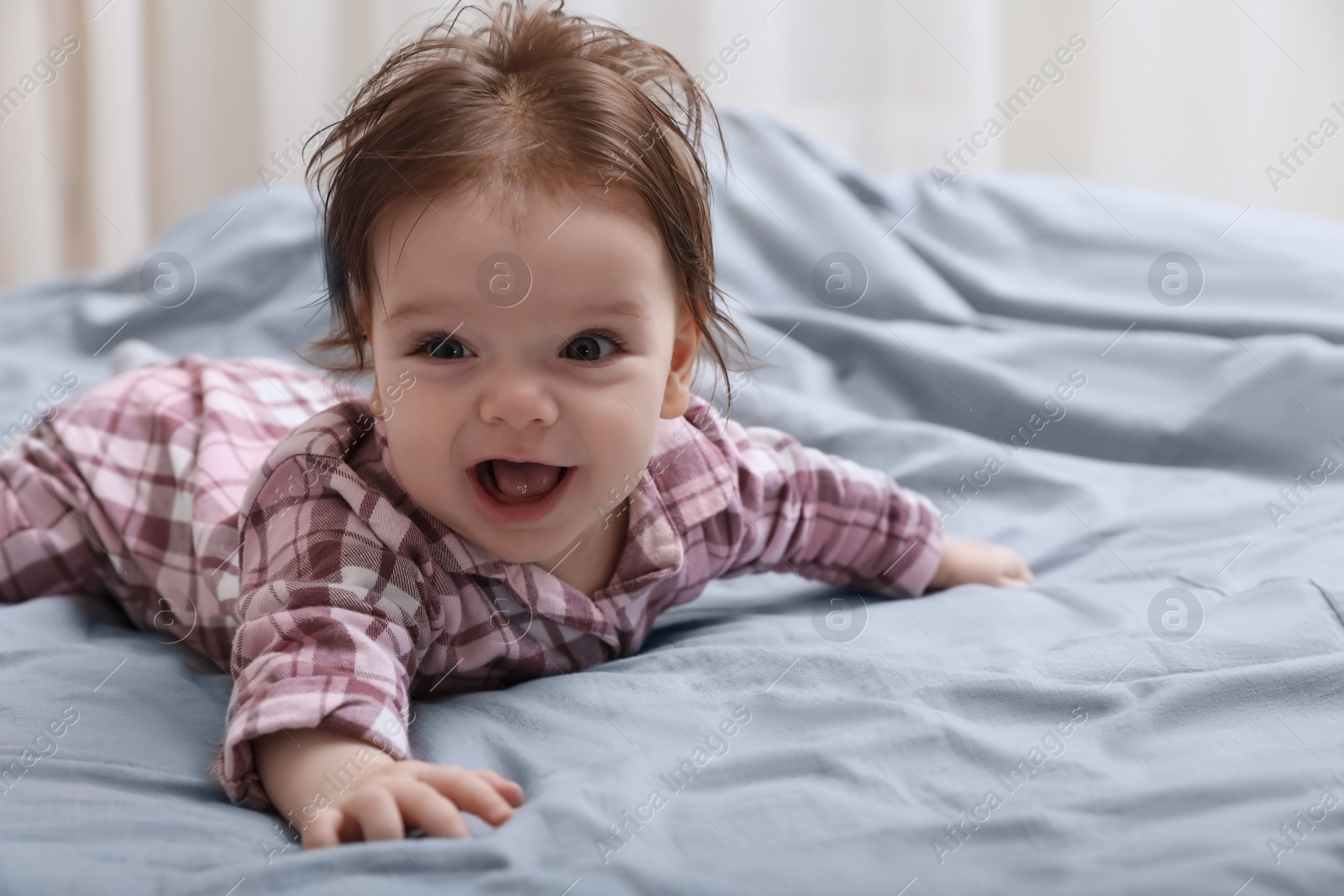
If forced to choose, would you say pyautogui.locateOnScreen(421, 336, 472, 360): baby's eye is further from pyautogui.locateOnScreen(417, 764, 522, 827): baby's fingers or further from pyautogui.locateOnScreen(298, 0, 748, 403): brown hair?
pyautogui.locateOnScreen(417, 764, 522, 827): baby's fingers

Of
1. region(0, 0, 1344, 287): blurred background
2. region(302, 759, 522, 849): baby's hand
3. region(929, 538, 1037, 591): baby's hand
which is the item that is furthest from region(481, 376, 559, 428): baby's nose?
region(0, 0, 1344, 287): blurred background

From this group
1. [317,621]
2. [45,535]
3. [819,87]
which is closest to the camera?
[317,621]

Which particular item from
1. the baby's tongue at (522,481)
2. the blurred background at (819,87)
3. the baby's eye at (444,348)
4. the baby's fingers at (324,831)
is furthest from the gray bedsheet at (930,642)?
the blurred background at (819,87)

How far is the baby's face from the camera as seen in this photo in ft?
2.63

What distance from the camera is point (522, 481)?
0.87m

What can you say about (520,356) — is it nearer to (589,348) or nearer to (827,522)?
(589,348)

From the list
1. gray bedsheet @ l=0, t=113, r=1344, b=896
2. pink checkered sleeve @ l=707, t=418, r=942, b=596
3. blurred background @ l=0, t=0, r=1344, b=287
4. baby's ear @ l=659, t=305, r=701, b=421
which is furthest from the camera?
blurred background @ l=0, t=0, r=1344, b=287

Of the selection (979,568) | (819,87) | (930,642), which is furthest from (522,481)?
(819,87)

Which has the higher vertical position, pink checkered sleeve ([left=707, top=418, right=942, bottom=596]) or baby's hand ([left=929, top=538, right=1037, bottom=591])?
pink checkered sleeve ([left=707, top=418, right=942, bottom=596])

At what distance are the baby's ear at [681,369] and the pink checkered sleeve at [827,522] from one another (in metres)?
0.10

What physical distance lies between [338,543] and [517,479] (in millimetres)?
132

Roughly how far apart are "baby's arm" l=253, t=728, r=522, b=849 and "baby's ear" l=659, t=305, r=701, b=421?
0.35m

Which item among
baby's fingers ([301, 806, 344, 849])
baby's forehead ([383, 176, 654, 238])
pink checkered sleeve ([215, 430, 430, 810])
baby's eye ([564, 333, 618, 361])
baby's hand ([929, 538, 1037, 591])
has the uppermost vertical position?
baby's forehead ([383, 176, 654, 238])

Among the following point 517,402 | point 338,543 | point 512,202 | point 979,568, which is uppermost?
point 512,202
